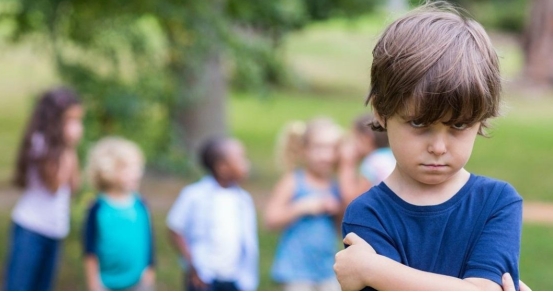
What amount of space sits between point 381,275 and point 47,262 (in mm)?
4898

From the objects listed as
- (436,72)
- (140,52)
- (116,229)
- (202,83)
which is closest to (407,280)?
(436,72)

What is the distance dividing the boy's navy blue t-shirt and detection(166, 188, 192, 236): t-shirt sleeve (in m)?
4.19

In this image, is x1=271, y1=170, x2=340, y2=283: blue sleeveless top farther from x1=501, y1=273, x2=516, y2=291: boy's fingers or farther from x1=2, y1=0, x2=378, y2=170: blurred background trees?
x1=501, y1=273, x2=516, y2=291: boy's fingers

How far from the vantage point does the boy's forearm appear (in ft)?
6.50

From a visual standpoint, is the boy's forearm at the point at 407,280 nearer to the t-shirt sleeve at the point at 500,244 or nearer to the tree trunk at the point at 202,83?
the t-shirt sleeve at the point at 500,244

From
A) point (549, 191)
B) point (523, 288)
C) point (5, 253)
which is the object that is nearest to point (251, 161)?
point (549, 191)

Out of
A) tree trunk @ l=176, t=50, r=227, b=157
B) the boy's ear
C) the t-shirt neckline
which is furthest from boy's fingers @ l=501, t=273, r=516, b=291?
tree trunk @ l=176, t=50, r=227, b=157

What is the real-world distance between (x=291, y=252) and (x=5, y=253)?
210 inches

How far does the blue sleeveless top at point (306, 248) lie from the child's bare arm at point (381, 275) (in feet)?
13.8

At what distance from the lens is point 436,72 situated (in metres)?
2.02

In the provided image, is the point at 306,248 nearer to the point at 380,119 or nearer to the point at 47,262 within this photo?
the point at 47,262

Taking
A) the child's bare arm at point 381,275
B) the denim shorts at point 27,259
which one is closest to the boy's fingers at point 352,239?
the child's bare arm at point 381,275

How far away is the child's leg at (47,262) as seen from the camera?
6512 millimetres

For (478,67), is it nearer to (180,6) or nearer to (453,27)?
(453,27)
